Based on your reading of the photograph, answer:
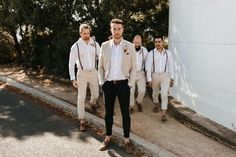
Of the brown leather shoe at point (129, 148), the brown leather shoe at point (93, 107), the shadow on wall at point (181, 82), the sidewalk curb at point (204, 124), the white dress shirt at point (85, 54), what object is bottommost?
the brown leather shoe at point (129, 148)

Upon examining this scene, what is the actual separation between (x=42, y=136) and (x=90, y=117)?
1.20 metres

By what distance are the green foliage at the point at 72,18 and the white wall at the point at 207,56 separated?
7.72 feet

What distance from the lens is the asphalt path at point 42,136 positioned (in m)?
6.09

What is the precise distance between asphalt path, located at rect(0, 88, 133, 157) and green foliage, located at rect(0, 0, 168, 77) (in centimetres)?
314

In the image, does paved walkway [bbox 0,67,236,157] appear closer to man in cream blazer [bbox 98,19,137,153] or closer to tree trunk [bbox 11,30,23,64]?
man in cream blazer [bbox 98,19,137,153]

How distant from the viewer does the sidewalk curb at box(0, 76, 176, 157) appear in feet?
19.6

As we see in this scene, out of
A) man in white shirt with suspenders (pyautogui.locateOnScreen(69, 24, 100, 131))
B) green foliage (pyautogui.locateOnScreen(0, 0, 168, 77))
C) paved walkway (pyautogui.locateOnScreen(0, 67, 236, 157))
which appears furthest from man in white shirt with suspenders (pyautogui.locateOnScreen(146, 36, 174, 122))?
green foliage (pyautogui.locateOnScreen(0, 0, 168, 77))

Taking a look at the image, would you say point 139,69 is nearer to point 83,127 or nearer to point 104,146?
point 83,127

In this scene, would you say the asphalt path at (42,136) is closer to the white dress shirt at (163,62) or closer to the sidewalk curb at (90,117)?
the sidewalk curb at (90,117)

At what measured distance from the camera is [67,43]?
11133 mm

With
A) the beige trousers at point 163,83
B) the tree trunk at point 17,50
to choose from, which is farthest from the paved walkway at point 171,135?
the tree trunk at point 17,50

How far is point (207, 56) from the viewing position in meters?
7.79

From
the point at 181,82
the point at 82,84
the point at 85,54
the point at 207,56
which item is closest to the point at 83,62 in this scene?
the point at 85,54

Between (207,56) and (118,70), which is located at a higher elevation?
(207,56)
